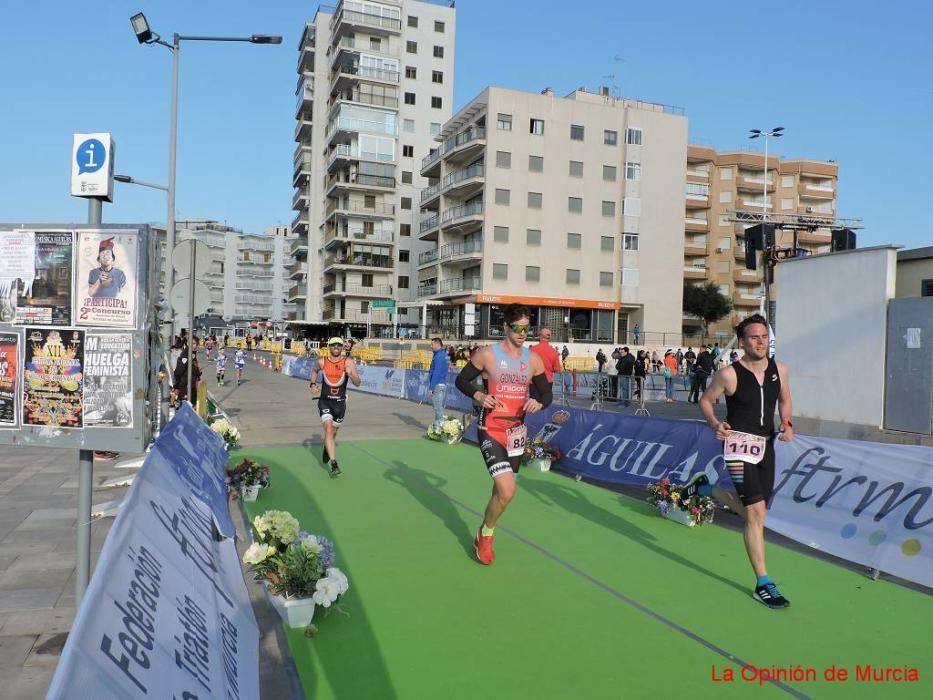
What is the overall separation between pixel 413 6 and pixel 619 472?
251 feet

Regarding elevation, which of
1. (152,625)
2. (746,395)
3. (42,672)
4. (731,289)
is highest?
(731,289)

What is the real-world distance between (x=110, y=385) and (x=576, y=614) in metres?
3.32

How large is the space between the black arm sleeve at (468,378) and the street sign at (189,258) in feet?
20.9

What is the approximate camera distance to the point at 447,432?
512 inches

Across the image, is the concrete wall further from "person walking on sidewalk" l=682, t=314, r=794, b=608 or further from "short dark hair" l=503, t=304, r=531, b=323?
"short dark hair" l=503, t=304, r=531, b=323

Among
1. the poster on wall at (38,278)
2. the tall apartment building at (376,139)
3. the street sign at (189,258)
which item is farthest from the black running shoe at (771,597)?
the tall apartment building at (376,139)

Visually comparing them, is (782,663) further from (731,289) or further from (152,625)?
(731,289)

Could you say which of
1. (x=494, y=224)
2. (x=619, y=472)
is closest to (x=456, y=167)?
(x=494, y=224)

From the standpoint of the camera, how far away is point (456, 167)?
58719mm

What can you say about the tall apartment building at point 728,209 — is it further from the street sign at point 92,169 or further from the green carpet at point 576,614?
Result: the street sign at point 92,169

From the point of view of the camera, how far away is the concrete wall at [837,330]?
→ 13.1 meters

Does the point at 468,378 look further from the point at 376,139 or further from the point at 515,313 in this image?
the point at 376,139

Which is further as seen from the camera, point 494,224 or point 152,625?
point 494,224

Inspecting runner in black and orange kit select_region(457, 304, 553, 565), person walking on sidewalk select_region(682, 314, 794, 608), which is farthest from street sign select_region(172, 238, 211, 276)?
person walking on sidewalk select_region(682, 314, 794, 608)
